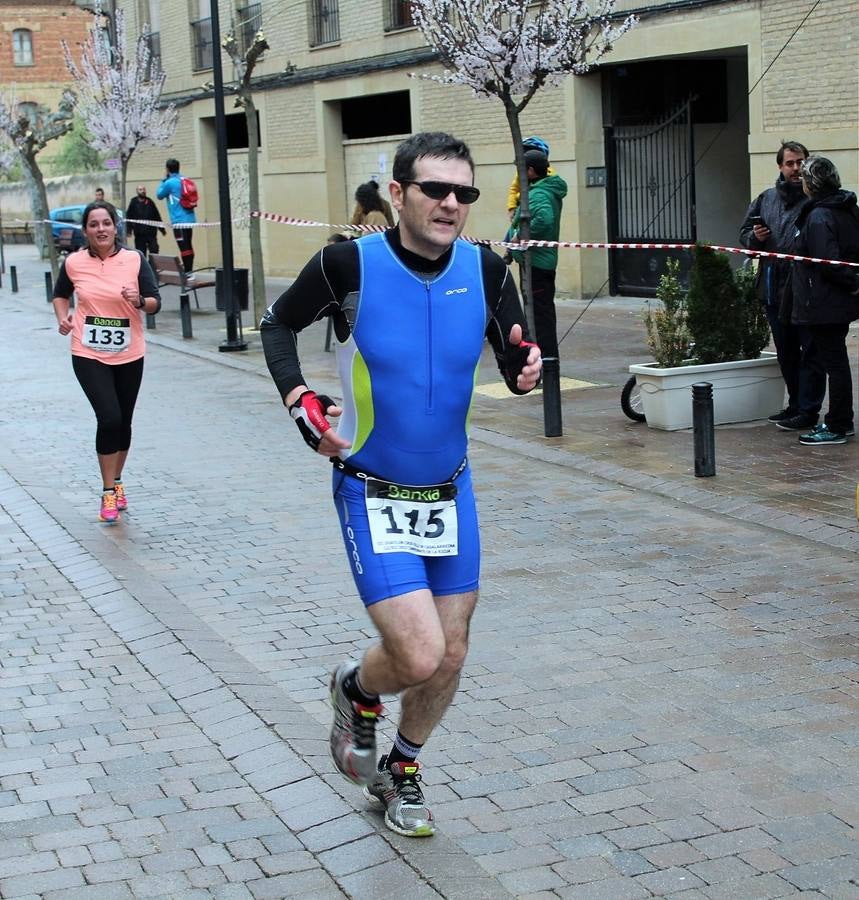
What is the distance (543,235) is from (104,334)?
5386mm

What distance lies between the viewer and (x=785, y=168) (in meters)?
10.5

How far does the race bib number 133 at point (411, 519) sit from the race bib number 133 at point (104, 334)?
501 centimetres

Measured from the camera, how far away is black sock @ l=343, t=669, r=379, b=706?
4.49 metres

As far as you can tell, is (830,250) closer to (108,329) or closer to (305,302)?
(108,329)

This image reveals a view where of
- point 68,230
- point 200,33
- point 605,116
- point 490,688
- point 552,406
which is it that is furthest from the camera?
point 68,230

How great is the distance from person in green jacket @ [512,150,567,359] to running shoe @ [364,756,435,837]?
354 inches

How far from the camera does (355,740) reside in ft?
14.8

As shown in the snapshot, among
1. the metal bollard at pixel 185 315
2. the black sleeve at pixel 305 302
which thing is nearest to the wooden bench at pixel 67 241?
the metal bollard at pixel 185 315

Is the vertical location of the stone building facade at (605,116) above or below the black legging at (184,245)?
above

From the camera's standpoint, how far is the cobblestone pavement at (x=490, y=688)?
430 centimetres

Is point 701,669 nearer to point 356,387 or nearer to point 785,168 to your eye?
point 356,387

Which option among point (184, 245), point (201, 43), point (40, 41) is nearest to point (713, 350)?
point (184, 245)

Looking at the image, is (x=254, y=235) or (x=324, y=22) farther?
(x=324, y=22)

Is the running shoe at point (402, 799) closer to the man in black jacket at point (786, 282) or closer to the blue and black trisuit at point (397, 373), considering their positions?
the blue and black trisuit at point (397, 373)
